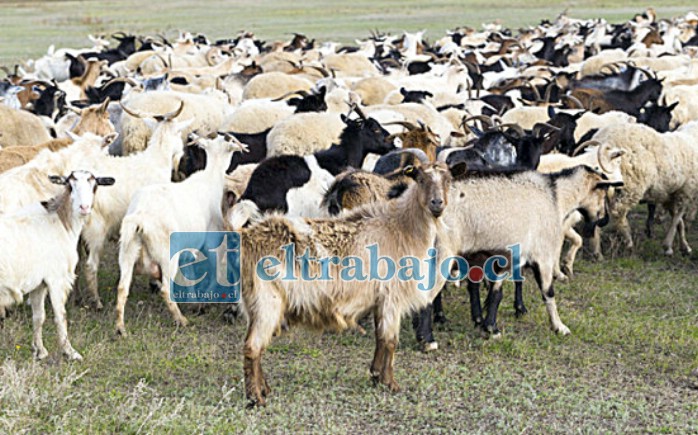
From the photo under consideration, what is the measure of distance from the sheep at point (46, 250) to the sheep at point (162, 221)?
1.60 feet

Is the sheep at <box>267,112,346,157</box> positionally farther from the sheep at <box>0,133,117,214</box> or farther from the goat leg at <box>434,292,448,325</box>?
the goat leg at <box>434,292,448,325</box>

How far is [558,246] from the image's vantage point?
21.6 ft

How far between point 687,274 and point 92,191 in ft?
16.4

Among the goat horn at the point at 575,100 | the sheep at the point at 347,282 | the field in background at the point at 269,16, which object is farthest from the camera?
the field in background at the point at 269,16

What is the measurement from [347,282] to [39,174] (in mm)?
2928

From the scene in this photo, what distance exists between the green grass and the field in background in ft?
77.5

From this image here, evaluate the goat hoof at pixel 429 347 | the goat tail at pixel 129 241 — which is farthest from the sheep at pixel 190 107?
the goat hoof at pixel 429 347

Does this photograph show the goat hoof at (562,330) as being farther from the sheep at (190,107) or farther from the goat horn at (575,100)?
the goat horn at (575,100)

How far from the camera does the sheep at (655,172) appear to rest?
844 centimetres

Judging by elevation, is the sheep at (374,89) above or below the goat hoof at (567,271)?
above

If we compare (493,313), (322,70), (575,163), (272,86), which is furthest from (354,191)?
(322,70)

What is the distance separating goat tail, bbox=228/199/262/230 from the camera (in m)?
6.16

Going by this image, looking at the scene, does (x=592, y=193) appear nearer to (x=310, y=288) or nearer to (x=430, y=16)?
(x=310, y=288)

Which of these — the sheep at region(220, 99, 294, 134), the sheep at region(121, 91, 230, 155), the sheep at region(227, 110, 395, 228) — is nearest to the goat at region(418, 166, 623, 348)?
the sheep at region(227, 110, 395, 228)
